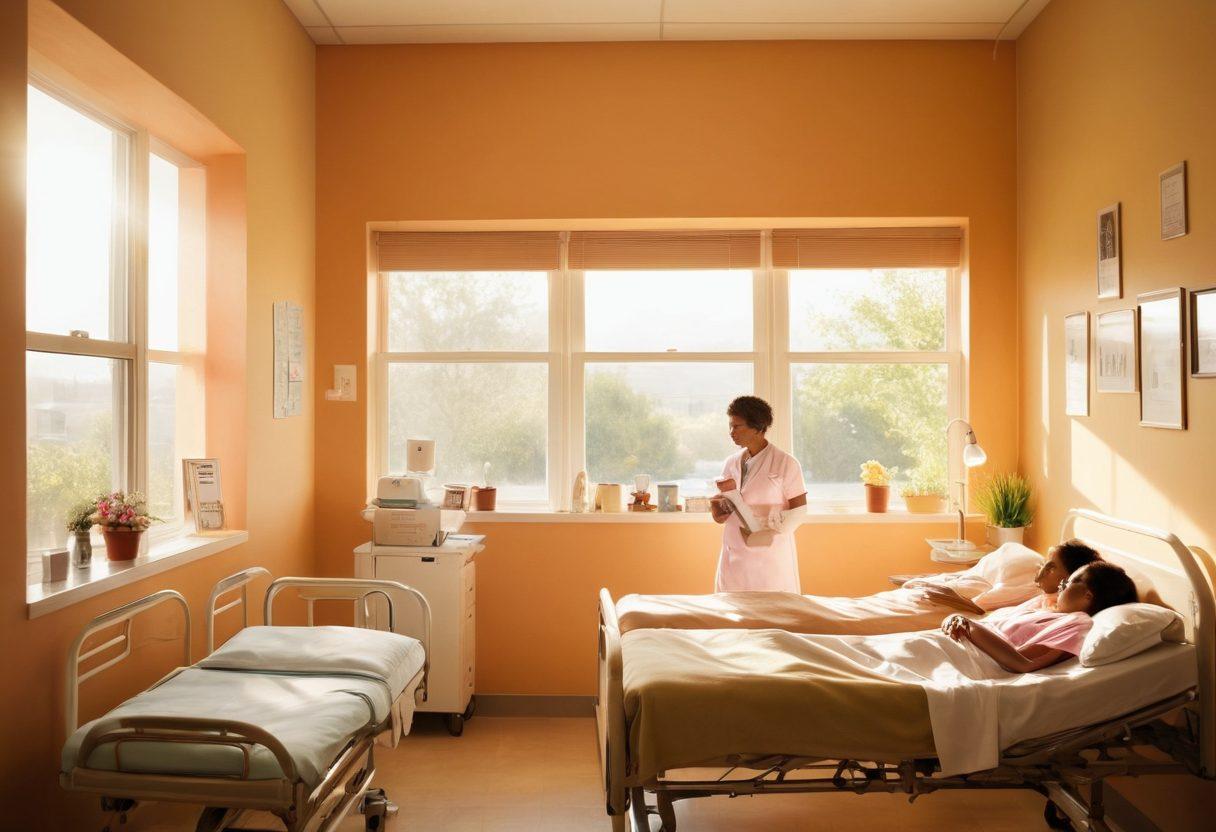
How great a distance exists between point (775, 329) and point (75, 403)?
314cm

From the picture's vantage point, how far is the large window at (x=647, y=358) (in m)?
4.45

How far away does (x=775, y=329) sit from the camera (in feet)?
14.7

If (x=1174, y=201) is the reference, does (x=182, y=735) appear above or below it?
below

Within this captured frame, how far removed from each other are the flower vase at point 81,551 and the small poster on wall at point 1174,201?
12.2 feet

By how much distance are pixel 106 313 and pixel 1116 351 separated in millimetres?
3757

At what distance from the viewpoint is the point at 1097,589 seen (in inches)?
111

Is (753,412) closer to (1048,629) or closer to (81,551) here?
(1048,629)

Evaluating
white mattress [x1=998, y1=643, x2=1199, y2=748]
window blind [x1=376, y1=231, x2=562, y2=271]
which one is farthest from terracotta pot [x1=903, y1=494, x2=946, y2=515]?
window blind [x1=376, y1=231, x2=562, y2=271]

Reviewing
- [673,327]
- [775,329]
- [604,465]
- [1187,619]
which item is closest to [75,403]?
[604,465]

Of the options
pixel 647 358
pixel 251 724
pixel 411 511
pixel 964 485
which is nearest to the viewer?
pixel 251 724

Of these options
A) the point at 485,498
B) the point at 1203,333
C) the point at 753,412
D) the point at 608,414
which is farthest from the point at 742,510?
the point at 1203,333

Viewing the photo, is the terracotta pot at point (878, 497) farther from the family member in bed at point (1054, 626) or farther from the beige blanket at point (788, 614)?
the family member in bed at point (1054, 626)

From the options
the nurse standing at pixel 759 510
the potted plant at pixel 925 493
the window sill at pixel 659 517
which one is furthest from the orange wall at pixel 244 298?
the potted plant at pixel 925 493

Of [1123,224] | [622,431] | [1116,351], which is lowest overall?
[622,431]
